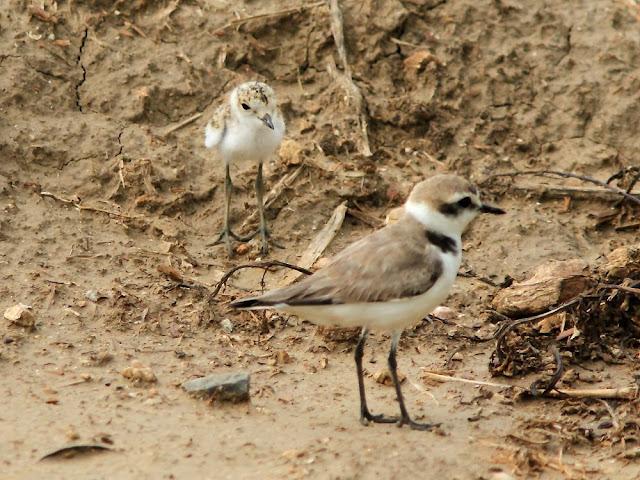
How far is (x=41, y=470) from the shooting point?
528 cm

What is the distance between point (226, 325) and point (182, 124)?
2484 mm

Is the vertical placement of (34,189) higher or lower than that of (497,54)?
lower

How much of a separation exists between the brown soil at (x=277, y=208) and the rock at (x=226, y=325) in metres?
0.07

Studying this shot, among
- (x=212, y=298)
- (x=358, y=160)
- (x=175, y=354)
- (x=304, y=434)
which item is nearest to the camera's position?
(x=304, y=434)

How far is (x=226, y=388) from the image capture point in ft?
20.0

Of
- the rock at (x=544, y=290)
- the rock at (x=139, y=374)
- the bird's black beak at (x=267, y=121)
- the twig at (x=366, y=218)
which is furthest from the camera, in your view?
the twig at (x=366, y=218)

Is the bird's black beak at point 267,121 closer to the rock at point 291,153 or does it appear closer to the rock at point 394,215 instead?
the rock at point 291,153

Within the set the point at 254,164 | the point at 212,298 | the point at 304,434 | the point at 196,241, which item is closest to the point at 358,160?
the point at 254,164

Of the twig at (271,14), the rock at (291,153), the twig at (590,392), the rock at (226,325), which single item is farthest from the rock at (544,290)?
the twig at (271,14)

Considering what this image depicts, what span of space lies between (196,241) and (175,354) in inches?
70.6

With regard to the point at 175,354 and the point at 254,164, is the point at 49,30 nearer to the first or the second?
the point at 254,164

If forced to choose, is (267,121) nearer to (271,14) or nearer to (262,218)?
→ (262,218)

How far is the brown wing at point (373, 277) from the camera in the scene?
5.86 meters

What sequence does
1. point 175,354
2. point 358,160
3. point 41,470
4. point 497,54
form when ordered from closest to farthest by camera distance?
point 41,470
point 175,354
point 358,160
point 497,54
